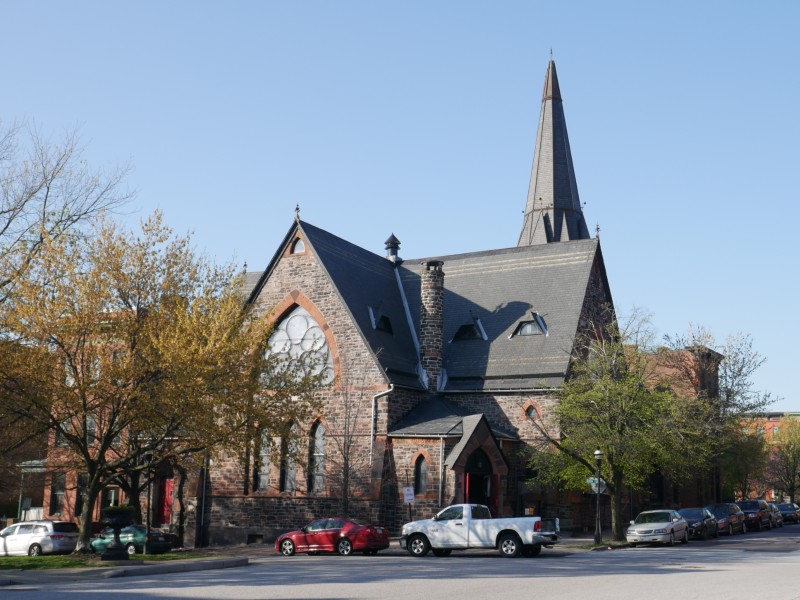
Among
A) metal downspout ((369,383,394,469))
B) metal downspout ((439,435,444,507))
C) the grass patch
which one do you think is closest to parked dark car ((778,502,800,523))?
metal downspout ((439,435,444,507))

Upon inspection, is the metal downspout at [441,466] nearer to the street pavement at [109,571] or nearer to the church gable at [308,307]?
the church gable at [308,307]

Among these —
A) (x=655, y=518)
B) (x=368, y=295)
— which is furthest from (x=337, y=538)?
(x=368, y=295)

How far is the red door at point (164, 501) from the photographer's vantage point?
4153 cm

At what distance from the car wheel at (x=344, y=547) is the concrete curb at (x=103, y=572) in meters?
4.88

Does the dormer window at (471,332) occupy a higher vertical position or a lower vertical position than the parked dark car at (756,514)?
higher

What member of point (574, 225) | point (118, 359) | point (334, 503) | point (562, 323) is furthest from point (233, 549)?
point (574, 225)

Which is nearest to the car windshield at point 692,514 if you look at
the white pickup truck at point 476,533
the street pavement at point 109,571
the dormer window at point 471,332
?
the dormer window at point 471,332

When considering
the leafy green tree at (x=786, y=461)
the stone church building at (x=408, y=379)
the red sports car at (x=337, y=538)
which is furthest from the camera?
the leafy green tree at (x=786, y=461)

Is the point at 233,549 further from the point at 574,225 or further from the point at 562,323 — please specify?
the point at 574,225

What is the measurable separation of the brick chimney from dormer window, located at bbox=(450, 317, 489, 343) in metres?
1.94

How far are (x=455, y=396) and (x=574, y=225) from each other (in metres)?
23.0

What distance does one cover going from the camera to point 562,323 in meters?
39.6

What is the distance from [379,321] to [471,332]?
192 inches

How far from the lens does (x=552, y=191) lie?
5912 centimetres
